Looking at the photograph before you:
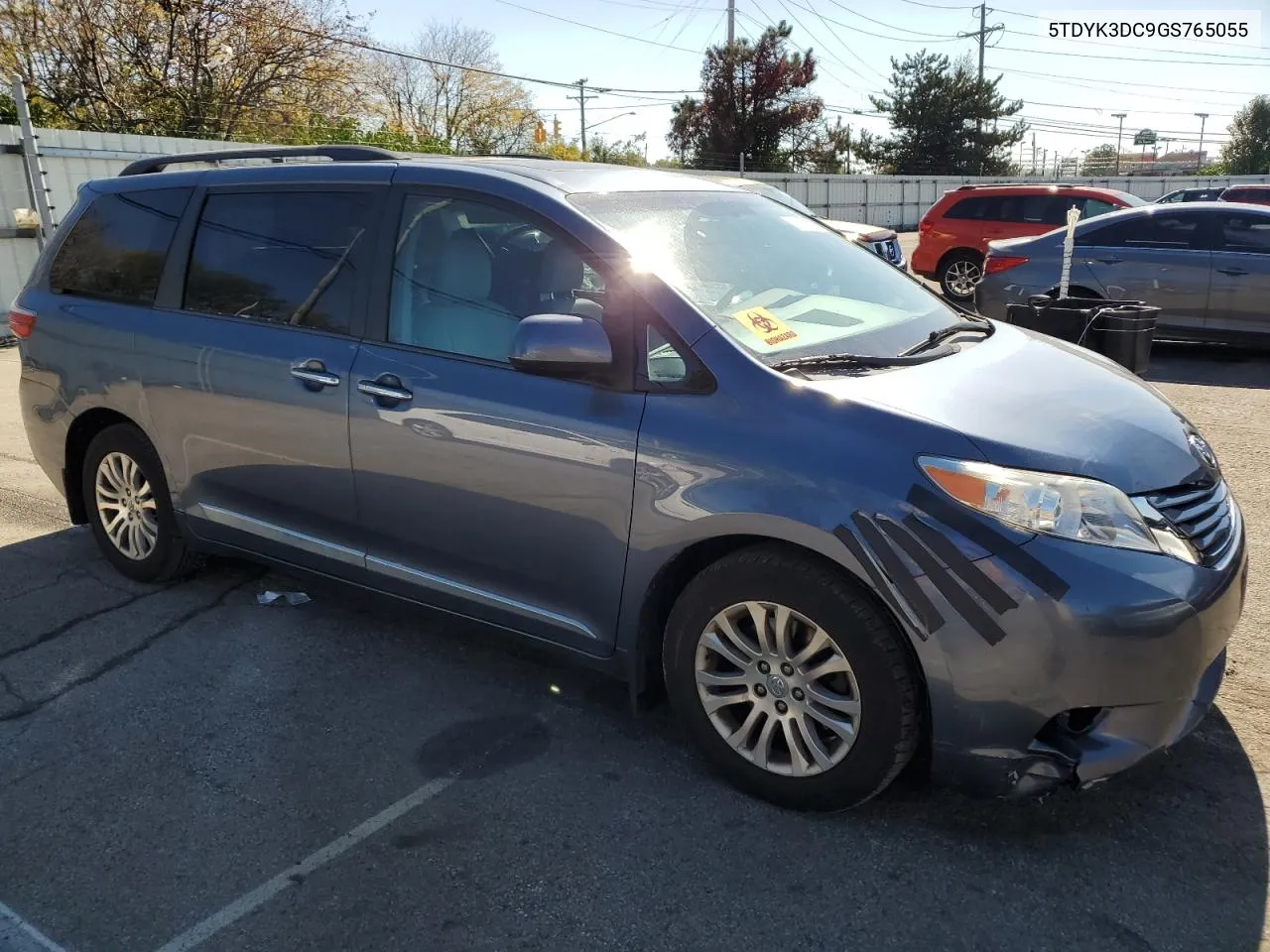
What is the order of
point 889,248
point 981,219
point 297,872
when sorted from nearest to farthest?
1. point 297,872
2. point 889,248
3. point 981,219

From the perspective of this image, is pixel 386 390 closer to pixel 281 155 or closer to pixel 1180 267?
pixel 281 155

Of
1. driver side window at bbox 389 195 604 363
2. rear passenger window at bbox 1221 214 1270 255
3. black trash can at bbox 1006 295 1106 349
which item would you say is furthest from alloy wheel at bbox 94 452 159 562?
rear passenger window at bbox 1221 214 1270 255

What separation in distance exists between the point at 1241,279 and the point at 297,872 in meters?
9.46

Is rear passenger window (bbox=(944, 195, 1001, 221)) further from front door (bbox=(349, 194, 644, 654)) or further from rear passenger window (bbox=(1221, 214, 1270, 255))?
front door (bbox=(349, 194, 644, 654))

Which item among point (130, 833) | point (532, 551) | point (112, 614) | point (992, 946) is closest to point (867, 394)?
point (532, 551)

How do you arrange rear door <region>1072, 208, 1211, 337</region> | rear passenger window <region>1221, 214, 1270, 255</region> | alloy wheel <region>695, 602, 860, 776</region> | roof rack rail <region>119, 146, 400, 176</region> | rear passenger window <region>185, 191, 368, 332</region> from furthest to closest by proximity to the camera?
1. rear door <region>1072, 208, 1211, 337</region>
2. rear passenger window <region>1221, 214, 1270, 255</region>
3. roof rack rail <region>119, 146, 400, 176</region>
4. rear passenger window <region>185, 191, 368, 332</region>
5. alloy wheel <region>695, 602, 860, 776</region>

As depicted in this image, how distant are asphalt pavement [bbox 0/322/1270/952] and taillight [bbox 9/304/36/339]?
5.38ft

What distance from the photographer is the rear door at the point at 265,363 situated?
362cm

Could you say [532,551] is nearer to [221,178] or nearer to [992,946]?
[992,946]

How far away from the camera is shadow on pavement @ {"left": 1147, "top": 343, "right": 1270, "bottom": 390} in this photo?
861 cm

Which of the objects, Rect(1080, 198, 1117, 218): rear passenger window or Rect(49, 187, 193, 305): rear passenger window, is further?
Rect(1080, 198, 1117, 218): rear passenger window

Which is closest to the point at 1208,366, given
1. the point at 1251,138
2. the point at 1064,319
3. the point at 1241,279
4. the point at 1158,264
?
the point at 1241,279

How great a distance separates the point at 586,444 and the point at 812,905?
4.58 feet

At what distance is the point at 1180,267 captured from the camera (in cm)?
930
